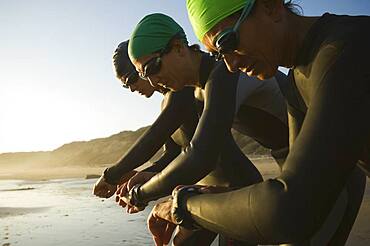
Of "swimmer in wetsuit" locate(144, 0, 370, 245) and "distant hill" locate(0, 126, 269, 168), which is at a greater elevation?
"swimmer in wetsuit" locate(144, 0, 370, 245)

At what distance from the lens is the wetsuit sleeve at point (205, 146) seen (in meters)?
2.17

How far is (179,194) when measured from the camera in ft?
4.92

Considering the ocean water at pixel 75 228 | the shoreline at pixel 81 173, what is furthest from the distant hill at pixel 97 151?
the ocean water at pixel 75 228

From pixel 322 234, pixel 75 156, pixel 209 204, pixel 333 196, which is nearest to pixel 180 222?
pixel 209 204

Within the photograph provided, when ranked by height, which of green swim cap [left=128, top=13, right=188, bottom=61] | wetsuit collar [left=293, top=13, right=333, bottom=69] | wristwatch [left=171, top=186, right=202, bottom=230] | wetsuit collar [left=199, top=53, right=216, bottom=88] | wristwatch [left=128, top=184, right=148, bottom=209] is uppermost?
wetsuit collar [left=293, top=13, right=333, bottom=69]

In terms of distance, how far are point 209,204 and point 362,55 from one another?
612mm

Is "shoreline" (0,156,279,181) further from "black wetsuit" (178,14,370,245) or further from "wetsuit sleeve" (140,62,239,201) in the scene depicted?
"black wetsuit" (178,14,370,245)

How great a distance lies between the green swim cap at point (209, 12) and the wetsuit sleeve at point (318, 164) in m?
0.44

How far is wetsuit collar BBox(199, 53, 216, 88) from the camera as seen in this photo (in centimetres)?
259

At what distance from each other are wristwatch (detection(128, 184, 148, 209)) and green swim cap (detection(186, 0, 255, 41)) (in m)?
1.19

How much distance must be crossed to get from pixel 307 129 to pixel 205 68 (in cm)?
156

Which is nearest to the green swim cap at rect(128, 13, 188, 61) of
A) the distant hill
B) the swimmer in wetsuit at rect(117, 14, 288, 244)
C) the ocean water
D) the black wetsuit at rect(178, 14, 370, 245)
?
the swimmer in wetsuit at rect(117, 14, 288, 244)

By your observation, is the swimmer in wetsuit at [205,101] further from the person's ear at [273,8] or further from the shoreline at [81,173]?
the shoreline at [81,173]

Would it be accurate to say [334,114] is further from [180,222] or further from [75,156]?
[75,156]
